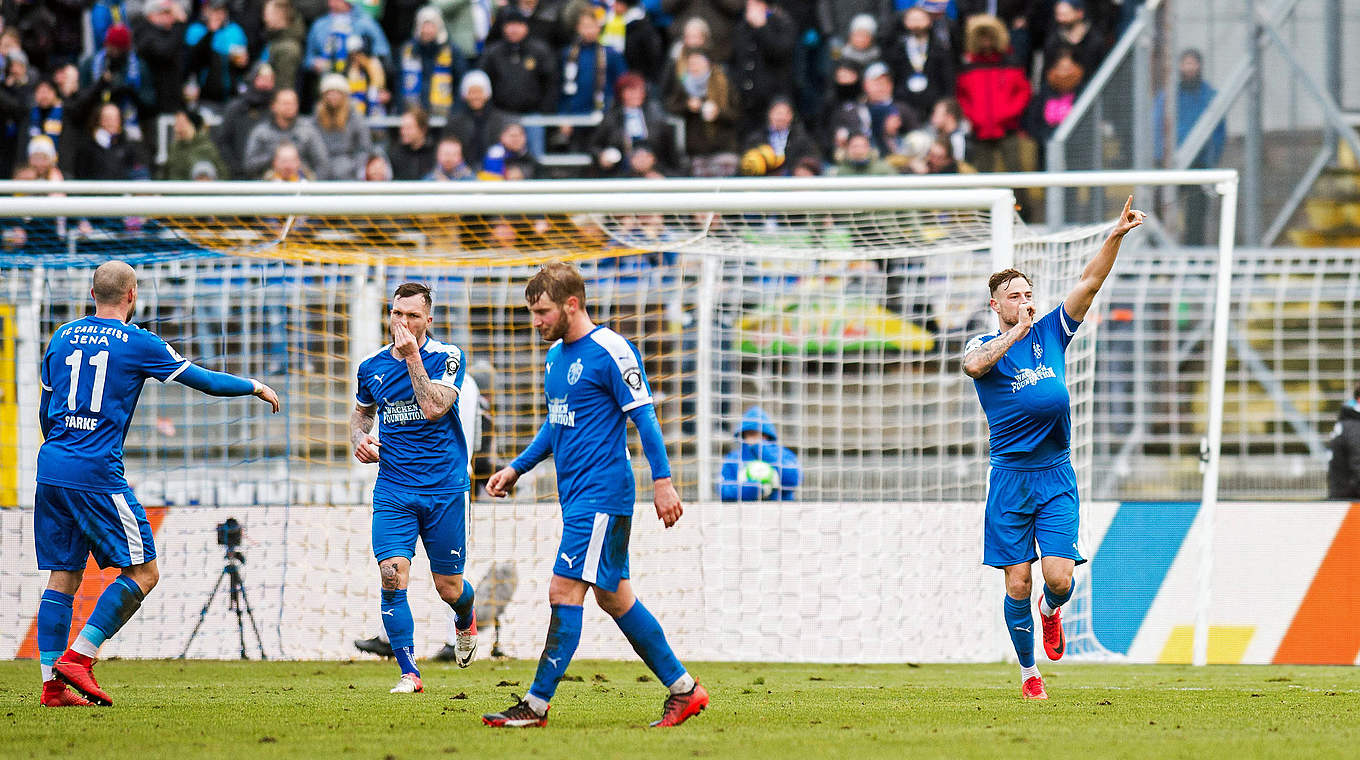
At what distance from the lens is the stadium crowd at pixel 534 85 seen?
55.0 ft

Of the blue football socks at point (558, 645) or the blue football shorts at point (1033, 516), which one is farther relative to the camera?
the blue football shorts at point (1033, 516)

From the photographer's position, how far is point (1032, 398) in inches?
336

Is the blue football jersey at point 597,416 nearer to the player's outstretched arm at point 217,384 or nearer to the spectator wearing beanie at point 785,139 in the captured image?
the player's outstretched arm at point 217,384

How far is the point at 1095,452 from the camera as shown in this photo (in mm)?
14391

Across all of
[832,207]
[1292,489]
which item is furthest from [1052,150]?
[832,207]

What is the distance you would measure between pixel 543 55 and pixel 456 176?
8.19 feet

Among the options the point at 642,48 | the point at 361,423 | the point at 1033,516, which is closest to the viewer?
the point at 1033,516

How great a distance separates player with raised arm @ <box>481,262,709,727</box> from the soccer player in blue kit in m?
2.37

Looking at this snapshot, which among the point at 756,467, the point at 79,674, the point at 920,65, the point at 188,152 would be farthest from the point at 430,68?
the point at 79,674

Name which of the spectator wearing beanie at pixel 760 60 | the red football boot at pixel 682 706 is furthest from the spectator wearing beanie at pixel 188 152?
the red football boot at pixel 682 706

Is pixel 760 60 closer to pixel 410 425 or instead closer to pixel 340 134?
pixel 340 134

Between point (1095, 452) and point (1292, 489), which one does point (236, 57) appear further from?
point (1292, 489)

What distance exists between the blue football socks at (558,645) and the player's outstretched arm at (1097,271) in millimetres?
3372

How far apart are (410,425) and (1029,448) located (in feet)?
11.4
